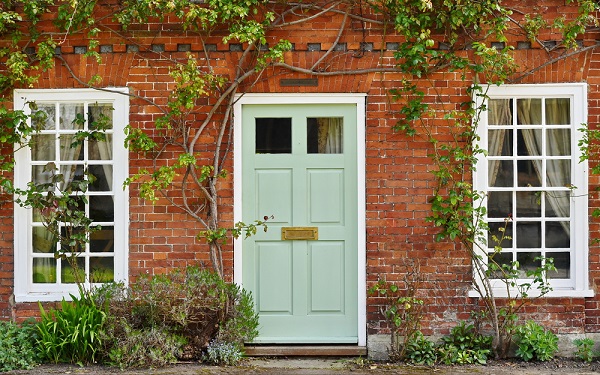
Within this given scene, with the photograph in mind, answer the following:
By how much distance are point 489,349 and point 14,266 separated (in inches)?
201

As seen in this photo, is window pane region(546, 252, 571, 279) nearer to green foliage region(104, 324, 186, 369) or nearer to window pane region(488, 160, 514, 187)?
window pane region(488, 160, 514, 187)

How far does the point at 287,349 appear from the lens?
9062 millimetres

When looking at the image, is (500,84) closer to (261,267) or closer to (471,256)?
(471,256)

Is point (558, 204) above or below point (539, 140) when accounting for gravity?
below

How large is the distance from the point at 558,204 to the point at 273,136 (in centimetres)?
317

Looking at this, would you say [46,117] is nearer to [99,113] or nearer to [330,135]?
[99,113]

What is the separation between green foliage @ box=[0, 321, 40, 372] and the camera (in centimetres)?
849

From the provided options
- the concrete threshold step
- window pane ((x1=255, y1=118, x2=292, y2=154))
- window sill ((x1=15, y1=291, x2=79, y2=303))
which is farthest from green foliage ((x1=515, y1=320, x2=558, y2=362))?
window sill ((x1=15, y1=291, x2=79, y2=303))

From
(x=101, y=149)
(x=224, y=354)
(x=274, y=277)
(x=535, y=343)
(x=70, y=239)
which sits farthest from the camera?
(x=101, y=149)

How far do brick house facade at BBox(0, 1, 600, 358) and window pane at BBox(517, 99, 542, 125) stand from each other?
0.76 feet

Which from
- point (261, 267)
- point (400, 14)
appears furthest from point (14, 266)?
point (400, 14)

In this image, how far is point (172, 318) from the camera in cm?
850

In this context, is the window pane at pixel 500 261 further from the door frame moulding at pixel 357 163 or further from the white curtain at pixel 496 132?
the door frame moulding at pixel 357 163

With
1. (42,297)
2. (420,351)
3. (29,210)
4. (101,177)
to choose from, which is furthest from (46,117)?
(420,351)
